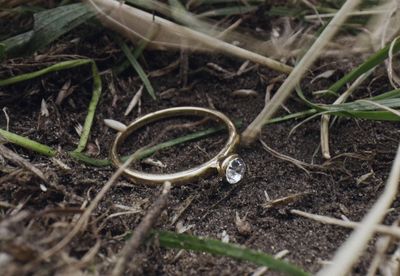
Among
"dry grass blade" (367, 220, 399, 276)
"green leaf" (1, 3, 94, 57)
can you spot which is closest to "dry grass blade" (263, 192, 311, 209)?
"dry grass blade" (367, 220, 399, 276)

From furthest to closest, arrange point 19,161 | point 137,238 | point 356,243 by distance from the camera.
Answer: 1. point 19,161
2. point 137,238
3. point 356,243

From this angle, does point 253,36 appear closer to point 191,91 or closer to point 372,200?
point 191,91

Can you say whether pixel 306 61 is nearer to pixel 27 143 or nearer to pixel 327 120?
pixel 327 120

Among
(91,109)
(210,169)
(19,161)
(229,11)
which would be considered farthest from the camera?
(229,11)

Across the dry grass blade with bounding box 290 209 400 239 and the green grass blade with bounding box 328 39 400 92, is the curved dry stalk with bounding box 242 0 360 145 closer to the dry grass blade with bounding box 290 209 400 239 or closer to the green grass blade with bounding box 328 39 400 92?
the green grass blade with bounding box 328 39 400 92

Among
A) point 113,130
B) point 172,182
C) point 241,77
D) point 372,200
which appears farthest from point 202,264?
point 241,77

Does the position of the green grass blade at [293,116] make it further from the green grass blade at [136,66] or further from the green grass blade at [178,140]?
the green grass blade at [136,66]

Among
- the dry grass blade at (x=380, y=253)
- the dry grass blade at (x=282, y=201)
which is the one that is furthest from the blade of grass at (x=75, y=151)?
the dry grass blade at (x=380, y=253)

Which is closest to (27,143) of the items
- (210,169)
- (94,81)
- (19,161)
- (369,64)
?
(19,161)
